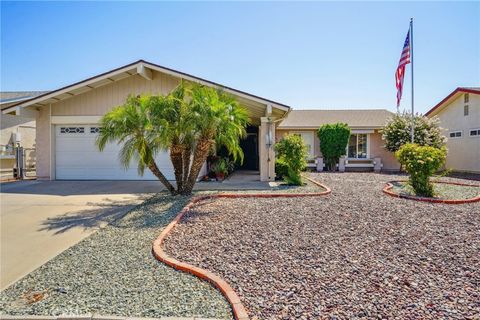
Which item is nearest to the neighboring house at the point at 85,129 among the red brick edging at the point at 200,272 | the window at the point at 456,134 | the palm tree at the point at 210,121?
the palm tree at the point at 210,121

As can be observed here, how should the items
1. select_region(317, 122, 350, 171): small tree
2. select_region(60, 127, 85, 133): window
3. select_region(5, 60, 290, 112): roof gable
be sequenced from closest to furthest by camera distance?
select_region(5, 60, 290, 112): roof gable < select_region(60, 127, 85, 133): window < select_region(317, 122, 350, 171): small tree

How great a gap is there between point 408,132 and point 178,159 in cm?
1506

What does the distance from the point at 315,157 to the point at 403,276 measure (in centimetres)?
1701

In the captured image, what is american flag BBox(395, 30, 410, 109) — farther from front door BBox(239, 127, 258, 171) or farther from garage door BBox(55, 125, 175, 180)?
garage door BBox(55, 125, 175, 180)

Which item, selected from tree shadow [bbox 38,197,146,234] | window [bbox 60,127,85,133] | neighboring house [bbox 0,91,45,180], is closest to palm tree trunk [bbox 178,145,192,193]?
tree shadow [bbox 38,197,146,234]

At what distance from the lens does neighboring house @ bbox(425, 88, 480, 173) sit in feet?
59.4

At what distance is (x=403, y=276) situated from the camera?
12.7ft

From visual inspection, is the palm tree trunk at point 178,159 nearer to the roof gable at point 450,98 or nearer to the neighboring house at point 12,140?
the neighboring house at point 12,140

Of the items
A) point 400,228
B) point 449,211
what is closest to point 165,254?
point 400,228

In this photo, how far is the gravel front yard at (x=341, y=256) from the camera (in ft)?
10.5

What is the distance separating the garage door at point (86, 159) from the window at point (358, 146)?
1318 centimetres

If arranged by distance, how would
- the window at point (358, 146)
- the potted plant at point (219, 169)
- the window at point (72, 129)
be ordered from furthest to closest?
the window at point (358, 146), the potted plant at point (219, 169), the window at point (72, 129)

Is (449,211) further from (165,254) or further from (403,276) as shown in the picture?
(165,254)

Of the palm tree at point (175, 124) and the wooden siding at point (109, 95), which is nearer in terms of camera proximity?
the palm tree at point (175, 124)
